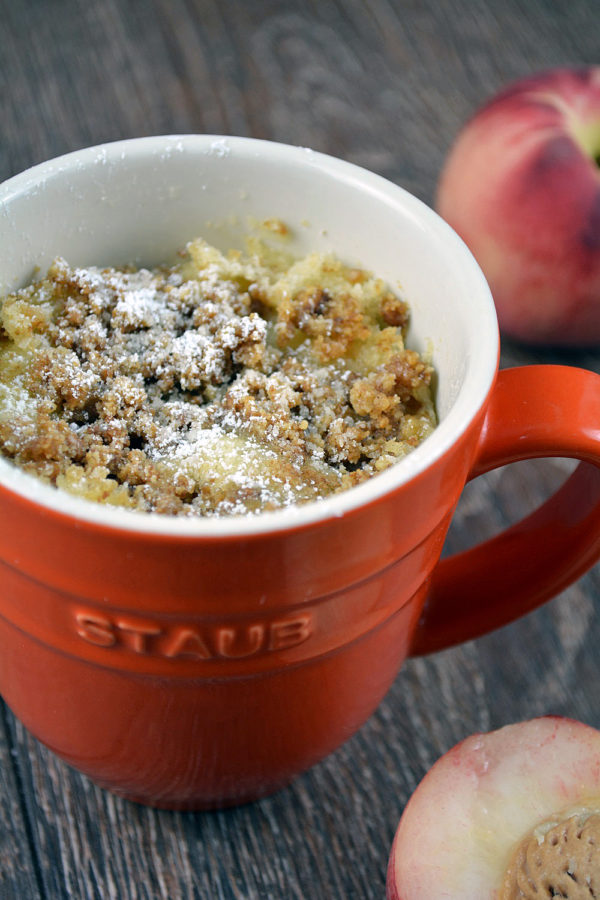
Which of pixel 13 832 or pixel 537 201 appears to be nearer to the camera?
pixel 13 832

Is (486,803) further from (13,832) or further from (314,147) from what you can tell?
(314,147)

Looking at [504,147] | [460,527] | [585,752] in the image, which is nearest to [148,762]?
[585,752]

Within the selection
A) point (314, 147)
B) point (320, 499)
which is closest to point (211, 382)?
point (320, 499)

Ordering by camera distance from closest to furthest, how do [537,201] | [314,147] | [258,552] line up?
[258,552] < [537,201] < [314,147]

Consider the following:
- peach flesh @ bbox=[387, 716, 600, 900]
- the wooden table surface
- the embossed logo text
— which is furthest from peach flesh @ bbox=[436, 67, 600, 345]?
the embossed logo text

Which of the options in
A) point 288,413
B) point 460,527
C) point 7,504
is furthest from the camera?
point 460,527

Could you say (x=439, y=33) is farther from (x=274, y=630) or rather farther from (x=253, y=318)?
(x=274, y=630)

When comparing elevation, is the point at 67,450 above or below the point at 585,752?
above
